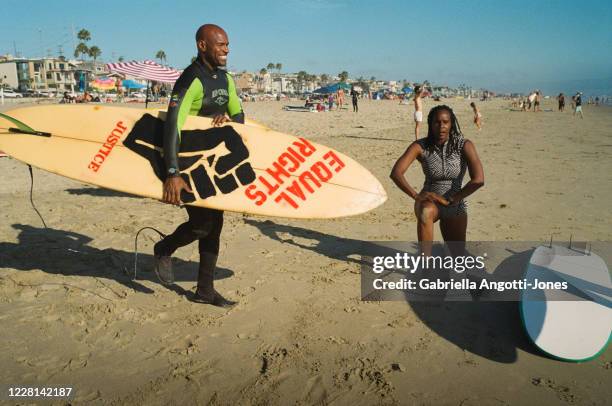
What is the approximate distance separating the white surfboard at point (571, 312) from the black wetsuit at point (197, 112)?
2.18 m

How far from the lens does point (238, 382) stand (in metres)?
2.43

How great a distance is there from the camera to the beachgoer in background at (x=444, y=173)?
3.32 metres

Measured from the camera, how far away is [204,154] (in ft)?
10.8

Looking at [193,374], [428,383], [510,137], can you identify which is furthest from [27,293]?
[510,137]

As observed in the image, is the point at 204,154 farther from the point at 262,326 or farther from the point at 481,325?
the point at 481,325

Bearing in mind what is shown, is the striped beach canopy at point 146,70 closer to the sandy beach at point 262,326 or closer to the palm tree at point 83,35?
the sandy beach at point 262,326

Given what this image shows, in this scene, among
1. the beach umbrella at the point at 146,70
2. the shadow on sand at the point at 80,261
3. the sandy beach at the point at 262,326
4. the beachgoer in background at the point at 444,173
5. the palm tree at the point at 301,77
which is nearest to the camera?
the sandy beach at the point at 262,326

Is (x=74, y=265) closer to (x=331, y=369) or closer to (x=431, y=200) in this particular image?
(x=331, y=369)

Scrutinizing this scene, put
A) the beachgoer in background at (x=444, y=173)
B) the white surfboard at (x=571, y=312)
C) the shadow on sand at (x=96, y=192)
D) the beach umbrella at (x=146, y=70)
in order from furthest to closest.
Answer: the beach umbrella at (x=146, y=70), the shadow on sand at (x=96, y=192), the beachgoer in background at (x=444, y=173), the white surfboard at (x=571, y=312)

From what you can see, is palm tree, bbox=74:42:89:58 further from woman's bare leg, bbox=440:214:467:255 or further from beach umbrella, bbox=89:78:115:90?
woman's bare leg, bbox=440:214:467:255

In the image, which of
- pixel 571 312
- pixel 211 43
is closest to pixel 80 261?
pixel 211 43

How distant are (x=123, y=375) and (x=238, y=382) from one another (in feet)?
2.22

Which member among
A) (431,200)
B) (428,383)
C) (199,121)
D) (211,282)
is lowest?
(428,383)

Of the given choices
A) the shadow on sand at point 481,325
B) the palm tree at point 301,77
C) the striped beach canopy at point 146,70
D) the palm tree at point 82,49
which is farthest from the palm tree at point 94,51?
the shadow on sand at point 481,325
